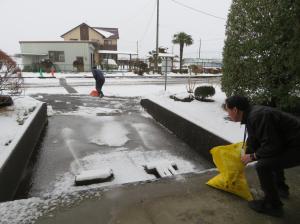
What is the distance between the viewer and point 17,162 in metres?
4.78

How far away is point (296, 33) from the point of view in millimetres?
6230

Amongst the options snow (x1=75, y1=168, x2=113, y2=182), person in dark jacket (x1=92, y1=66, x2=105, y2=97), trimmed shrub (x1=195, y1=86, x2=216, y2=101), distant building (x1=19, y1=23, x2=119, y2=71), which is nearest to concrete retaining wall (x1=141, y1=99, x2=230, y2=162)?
trimmed shrub (x1=195, y1=86, x2=216, y2=101)

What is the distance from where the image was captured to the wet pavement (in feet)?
16.8

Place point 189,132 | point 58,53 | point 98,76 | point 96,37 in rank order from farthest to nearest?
point 96,37 → point 58,53 → point 98,76 → point 189,132

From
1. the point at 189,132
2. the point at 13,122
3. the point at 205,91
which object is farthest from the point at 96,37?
the point at 189,132

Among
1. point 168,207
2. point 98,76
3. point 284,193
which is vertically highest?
point 98,76

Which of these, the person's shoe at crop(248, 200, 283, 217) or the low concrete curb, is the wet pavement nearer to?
the low concrete curb

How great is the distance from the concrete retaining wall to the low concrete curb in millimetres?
3843

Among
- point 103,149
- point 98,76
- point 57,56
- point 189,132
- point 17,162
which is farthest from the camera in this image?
point 57,56

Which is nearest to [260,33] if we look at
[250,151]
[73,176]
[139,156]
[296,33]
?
[296,33]

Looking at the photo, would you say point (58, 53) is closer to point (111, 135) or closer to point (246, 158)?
point (111, 135)

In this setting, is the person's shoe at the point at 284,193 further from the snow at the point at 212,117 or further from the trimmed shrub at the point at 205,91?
the trimmed shrub at the point at 205,91

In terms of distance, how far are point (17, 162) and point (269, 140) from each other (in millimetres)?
4177

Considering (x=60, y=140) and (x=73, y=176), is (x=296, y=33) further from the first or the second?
(x=60, y=140)
